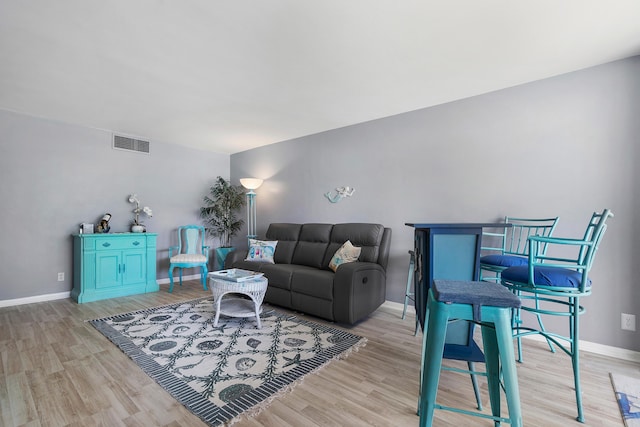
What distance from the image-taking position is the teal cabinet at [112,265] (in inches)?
148

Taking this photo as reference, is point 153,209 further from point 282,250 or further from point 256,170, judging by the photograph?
point 282,250

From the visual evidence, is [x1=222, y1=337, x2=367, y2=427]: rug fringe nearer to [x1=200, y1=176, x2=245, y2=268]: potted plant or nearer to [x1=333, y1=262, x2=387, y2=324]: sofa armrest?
[x1=333, y1=262, x2=387, y2=324]: sofa armrest

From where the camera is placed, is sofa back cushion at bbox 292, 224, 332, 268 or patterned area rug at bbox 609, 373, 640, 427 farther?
sofa back cushion at bbox 292, 224, 332, 268

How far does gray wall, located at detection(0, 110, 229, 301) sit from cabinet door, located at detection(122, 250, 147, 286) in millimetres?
558

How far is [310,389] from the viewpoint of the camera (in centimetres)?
185

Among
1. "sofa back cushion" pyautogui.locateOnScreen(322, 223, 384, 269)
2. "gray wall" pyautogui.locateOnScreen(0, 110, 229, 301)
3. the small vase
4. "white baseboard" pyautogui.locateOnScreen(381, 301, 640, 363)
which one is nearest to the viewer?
"white baseboard" pyautogui.locateOnScreen(381, 301, 640, 363)

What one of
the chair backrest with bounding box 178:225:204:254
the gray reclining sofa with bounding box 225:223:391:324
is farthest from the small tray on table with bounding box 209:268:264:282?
the chair backrest with bounding box 178:225:204:254

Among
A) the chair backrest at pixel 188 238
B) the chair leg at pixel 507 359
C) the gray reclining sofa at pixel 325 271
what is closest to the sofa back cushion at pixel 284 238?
the gray reclining sofa at pixel 325 271

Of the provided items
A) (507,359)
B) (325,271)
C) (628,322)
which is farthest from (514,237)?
(507,359)

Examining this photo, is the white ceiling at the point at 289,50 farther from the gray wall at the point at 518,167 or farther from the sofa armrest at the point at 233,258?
the sofa armrest at the point at 233,258

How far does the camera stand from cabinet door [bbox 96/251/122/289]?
387cm

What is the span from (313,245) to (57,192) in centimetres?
358

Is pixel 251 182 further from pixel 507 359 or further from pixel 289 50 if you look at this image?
pixel 507 359

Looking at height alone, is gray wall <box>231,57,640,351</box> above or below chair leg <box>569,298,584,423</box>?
above
